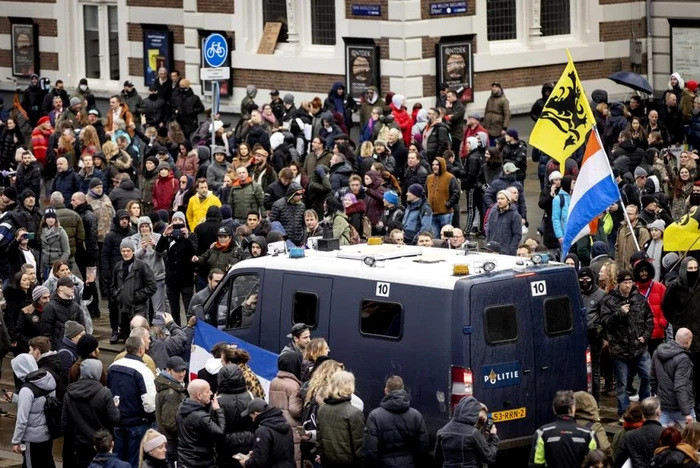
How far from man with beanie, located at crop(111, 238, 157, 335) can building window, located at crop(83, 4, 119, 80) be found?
16.7 metres

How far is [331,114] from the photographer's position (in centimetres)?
2634

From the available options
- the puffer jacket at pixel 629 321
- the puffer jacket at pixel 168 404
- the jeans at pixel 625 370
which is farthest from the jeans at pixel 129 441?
the jeans at pixel 625 370

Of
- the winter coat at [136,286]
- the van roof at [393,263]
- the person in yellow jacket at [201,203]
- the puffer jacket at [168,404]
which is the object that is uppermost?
the person in yellow jacket at [201,203]

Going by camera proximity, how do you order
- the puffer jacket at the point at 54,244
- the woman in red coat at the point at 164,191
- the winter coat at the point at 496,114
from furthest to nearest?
the winter coat at the point at 496,114
the woman in red coat at the point at 164,191
the puffer jacket at the point at 54,244

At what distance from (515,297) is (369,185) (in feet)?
24.6

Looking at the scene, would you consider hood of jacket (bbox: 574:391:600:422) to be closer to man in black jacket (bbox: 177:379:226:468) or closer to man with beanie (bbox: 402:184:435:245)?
man in black jacket (bbox: 177:379:226:468)

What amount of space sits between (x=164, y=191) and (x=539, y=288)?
394 inches

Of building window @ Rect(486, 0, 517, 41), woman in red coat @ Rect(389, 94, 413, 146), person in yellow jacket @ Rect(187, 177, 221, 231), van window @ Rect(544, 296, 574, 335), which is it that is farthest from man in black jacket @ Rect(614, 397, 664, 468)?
building window @ Rect(486, 0, 517, 41)

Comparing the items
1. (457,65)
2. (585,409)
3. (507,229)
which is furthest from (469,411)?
(457,65)

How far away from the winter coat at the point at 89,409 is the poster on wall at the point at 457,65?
53.9ft

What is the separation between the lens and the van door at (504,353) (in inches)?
549

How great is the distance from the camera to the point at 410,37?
2909cm

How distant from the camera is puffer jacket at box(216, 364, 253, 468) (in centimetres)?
1314

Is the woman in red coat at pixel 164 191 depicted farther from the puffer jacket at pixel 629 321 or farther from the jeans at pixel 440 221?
the puffer jacket at pixel 629 321
